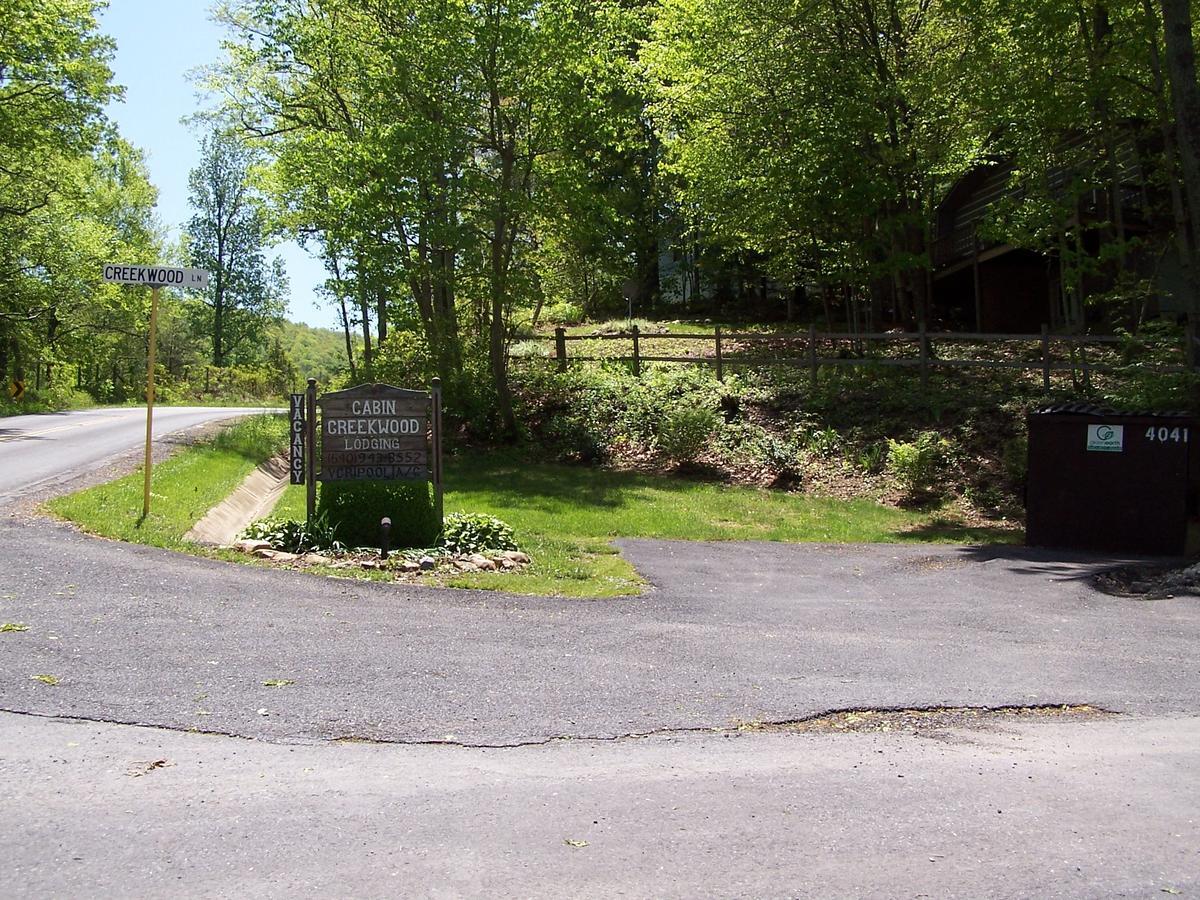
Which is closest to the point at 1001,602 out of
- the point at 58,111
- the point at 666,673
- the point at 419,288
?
the point at 666,673

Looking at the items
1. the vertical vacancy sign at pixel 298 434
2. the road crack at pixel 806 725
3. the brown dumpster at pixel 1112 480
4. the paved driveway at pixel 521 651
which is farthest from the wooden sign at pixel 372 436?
the brown dumpster at pixel 1112 480

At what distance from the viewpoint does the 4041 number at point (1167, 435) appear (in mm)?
13133

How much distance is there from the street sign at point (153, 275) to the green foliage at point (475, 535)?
13.2 feet

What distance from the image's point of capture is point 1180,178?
19844 mm

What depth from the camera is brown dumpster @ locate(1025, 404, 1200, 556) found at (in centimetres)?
1329

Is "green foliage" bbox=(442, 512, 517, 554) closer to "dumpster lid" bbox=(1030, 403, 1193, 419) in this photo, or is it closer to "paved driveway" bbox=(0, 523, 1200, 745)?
"paved driveway" bbox=(0, 523, 1200, 745)

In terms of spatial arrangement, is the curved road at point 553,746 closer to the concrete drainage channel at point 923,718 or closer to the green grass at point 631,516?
the concrete drainage channel at point 923,718

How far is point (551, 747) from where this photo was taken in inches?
217

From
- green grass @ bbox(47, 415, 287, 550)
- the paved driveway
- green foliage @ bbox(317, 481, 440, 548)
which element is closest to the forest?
green grass @ bbox(47, 415, 287, 550)

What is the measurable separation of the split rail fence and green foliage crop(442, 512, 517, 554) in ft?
39.8

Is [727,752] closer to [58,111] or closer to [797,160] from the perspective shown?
[797,160]

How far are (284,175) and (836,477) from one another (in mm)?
15474

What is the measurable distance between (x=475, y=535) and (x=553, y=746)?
7040mm

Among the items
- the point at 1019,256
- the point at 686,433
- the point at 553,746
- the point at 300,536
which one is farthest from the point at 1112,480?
the point at 1019,256
